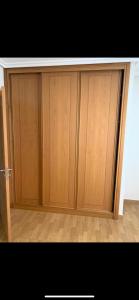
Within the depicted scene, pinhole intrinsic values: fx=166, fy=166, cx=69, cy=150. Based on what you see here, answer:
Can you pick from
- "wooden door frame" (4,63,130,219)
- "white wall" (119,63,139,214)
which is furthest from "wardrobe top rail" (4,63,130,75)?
"white wall" (119,63,139,214)

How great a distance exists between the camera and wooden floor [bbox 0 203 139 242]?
2.02 metres

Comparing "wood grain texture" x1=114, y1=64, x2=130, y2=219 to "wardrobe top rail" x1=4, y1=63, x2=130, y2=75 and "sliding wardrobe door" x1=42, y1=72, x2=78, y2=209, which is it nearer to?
"wardrobe top rail" x1=4, y1=63, x2=130, y2=75

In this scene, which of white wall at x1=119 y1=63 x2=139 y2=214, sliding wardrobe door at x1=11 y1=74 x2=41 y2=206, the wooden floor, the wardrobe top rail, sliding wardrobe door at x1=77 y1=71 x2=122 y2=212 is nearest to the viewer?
the wooden floor

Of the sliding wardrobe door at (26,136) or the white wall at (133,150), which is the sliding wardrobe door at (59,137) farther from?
the white wall at (133,150)

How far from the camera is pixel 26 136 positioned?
2.54 metres

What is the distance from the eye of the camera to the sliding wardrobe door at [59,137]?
2.32 metres

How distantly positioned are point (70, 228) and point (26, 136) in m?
1.47

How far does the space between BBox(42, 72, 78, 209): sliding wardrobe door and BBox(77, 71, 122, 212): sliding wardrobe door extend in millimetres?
122

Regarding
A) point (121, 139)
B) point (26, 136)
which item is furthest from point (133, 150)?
point (26, 136)

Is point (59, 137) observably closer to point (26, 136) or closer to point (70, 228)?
point (26, 136)

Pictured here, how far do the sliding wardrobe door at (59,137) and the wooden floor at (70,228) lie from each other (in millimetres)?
251

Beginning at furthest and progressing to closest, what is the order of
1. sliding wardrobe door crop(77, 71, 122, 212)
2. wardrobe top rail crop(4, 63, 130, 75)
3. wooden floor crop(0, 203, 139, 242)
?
sliding wardrobe door crop(77, 71, 122, 212), wardrobe top rail crop(4, 63, 130, 75), wooden floor crop(0, 203, 139, 242)
